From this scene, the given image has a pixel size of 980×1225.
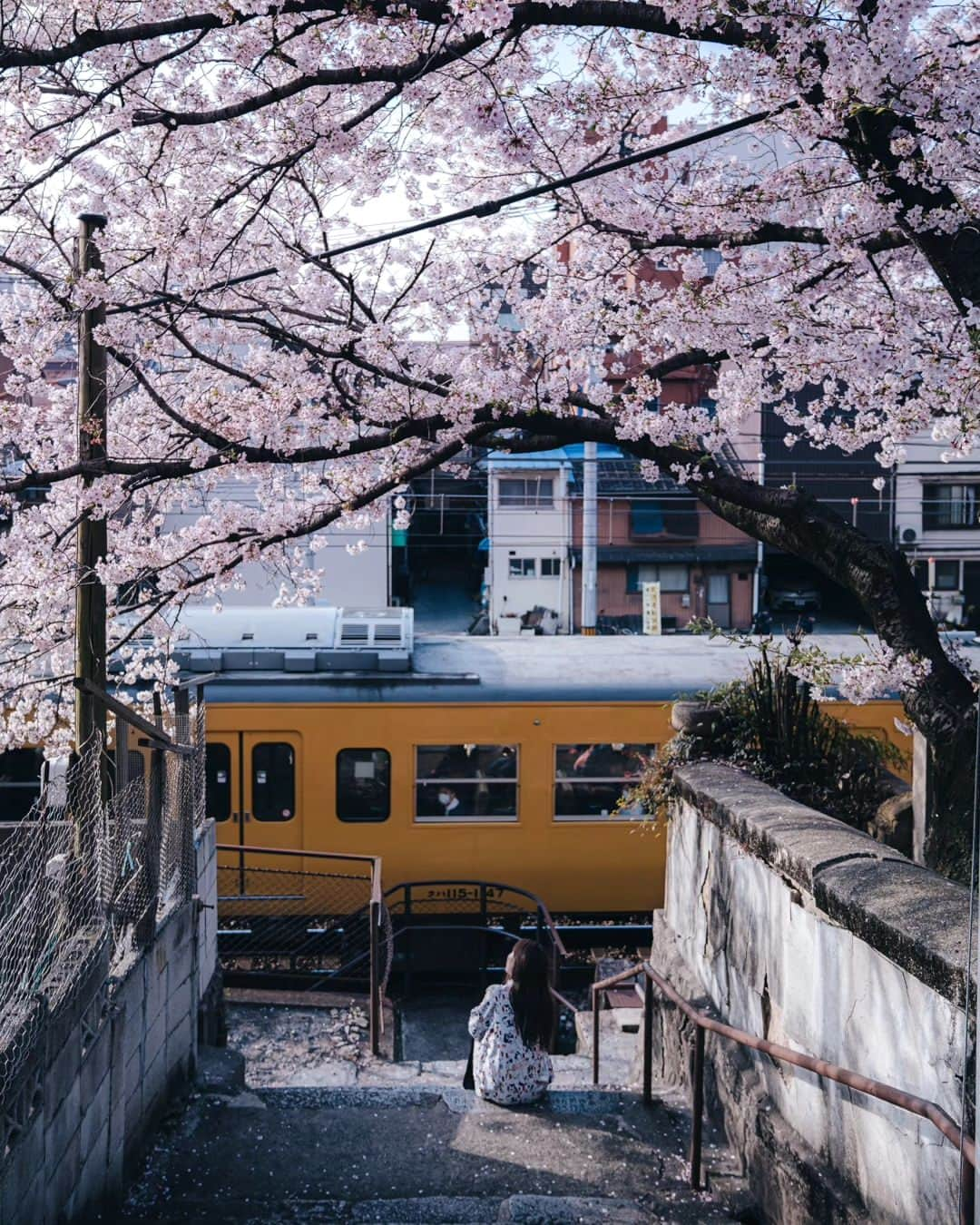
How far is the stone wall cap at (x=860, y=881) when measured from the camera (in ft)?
12.6

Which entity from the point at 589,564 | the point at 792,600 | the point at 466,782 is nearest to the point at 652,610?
the point at 589,564

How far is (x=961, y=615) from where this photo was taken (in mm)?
32844

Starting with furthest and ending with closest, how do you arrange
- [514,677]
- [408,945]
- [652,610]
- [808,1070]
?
[652,610]
[514,677]
[408,945]
[808,1070]

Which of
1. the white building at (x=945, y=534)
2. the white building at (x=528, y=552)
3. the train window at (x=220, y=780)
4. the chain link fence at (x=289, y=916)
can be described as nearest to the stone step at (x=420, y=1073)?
the chain link fence at (x=289, y=916)

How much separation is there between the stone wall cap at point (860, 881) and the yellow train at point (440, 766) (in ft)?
14.8

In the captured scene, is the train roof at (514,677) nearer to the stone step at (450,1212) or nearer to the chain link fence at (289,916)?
the chain link fence at (289,916)

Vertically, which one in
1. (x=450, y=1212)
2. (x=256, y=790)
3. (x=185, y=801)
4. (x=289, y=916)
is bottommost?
(x=289, y=916)

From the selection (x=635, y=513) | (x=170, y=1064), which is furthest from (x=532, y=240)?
(x=635, y=513)

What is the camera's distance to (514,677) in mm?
11594

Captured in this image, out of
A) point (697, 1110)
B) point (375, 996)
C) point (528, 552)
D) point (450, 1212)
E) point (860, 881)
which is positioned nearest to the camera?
point (860, 881)

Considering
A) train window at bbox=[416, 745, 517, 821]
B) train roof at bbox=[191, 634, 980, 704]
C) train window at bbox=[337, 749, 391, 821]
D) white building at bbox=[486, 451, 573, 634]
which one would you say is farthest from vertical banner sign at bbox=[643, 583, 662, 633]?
train window at bbox=[337, 749, 391, 821]

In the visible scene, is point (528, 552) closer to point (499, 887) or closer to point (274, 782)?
point (274, 782)

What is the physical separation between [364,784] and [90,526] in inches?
204

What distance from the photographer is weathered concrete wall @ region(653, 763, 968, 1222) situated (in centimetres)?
390
